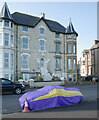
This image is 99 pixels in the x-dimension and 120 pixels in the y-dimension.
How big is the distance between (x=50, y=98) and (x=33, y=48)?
62.6 ft

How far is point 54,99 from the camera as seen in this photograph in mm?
8695

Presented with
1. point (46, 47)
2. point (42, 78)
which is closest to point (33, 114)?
point (42, 78)

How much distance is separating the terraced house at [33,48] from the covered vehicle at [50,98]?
49.5ft

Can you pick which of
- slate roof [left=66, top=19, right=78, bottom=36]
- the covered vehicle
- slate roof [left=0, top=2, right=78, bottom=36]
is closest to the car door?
the covered vehicle

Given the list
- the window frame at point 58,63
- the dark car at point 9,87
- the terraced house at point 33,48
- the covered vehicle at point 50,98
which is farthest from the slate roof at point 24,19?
the covered vehicle at point 50,98

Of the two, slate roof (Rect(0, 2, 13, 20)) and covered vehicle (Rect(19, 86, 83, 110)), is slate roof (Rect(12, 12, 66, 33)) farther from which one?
covered vehicle (Rect(19, 86, 83, 110))

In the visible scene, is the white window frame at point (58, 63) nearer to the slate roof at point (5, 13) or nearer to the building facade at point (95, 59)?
the slate roof at point (5, 13)

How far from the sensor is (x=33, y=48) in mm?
26859

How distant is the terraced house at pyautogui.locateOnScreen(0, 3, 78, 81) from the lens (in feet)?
75.6

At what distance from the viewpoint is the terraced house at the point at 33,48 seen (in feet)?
75.6

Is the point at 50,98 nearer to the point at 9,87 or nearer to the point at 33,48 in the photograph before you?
the point at 9,87

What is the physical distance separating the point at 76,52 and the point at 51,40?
19.8 ft

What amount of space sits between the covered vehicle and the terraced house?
15097 millimetres

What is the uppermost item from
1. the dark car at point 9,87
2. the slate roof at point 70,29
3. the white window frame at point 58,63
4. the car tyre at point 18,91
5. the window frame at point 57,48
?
the slate roof at point 70,29
